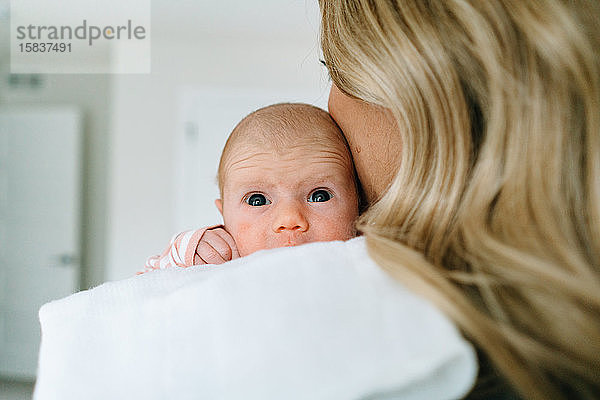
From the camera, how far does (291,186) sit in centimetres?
97

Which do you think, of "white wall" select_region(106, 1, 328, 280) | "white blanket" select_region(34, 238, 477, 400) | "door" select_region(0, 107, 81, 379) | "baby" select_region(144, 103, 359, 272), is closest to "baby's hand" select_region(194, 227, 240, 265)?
"baby" select_region(144, 103, 359, 272)

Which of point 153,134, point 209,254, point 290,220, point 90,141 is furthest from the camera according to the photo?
point 90,141

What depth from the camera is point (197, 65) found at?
492cm

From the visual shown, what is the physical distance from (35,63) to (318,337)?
19.0 feet

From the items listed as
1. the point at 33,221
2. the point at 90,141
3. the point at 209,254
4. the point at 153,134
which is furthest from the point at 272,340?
the point at 90,141

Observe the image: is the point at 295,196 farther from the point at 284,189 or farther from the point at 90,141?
the point at 90,141

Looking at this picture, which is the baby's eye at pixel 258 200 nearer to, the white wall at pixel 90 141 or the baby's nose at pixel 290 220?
the baby's nose at pixel 290 220

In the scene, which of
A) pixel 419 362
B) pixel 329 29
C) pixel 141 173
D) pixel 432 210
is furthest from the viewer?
pixel 141 173

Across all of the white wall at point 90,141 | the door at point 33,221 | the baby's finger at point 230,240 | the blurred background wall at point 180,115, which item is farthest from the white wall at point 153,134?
the baby's finger at point 230,240

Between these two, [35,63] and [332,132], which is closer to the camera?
[332,132]

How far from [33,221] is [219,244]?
15.4 ft

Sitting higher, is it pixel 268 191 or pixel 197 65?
pixel 197 65

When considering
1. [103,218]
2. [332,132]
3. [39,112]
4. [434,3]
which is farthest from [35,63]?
[434,3]

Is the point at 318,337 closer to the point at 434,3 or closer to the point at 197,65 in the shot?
the point at 434,3
